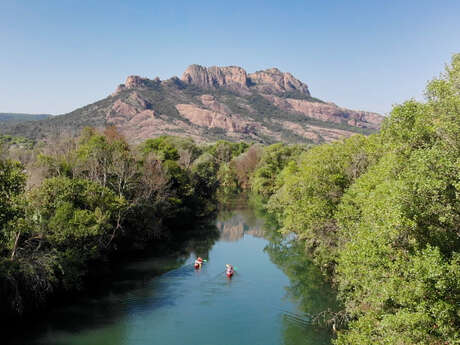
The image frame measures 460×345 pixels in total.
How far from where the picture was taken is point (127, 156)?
51344mm

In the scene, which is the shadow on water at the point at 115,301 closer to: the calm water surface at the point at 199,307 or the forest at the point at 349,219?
the calm water surface at the point at 199,307

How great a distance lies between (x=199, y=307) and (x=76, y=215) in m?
12.4

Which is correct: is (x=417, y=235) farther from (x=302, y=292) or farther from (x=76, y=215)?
(x=76, y=215)

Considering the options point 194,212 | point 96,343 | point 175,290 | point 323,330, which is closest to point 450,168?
point 323,330

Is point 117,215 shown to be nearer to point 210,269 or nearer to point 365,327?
point 210,269

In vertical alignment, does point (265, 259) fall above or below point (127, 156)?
below

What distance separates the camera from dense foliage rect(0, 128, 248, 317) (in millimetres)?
25891

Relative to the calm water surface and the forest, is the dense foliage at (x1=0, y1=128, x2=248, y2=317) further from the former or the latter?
the calm water surface

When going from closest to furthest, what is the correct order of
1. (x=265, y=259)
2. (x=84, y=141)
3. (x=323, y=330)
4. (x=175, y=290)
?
1. (x=323, y=330)
2. (x=175, y=290)
3. (x=265, y=259)
4. (x=84, y=141)

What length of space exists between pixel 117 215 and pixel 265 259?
18.2 m

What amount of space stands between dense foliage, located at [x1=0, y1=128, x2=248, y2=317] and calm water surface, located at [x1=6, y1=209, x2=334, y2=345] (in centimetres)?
268

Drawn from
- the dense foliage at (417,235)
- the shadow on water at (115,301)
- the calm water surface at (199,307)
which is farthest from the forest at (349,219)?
the calm water surface at (199,307)

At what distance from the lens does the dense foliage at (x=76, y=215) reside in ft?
84.9

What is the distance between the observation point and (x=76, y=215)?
105ft
